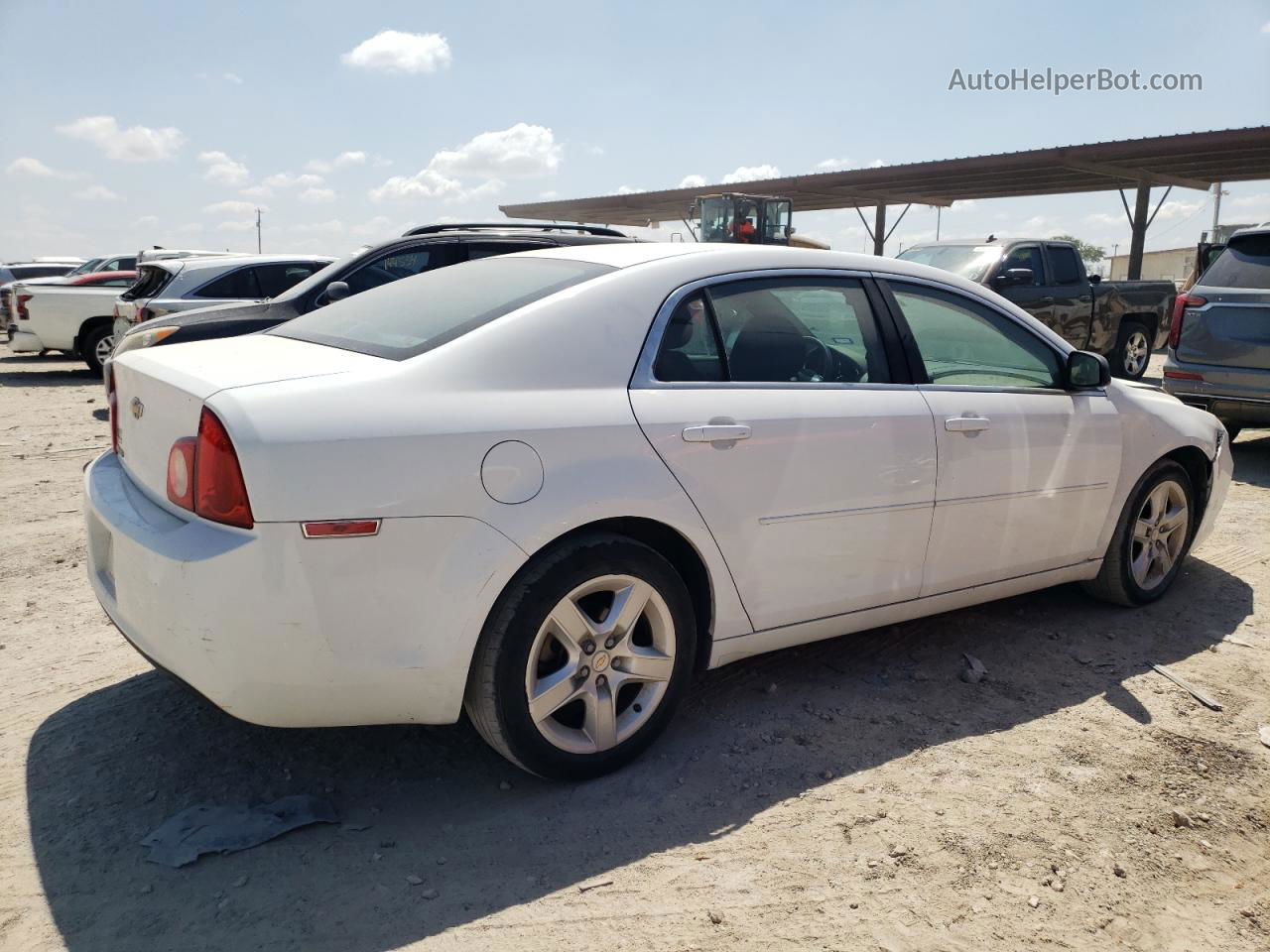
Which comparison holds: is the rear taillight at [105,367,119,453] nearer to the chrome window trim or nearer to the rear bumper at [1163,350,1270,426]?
the chrome window trim

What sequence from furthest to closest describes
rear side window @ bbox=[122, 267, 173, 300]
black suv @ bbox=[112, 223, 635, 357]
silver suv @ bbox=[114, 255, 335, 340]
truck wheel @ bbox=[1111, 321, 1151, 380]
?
truck wheel @ bbox=[1111, 321, 1151, 380]
rear side window @ bbox=[122, 267, 173, 300]
silver suv @ bbox=[114, 255, 335, 340]
black suv @ bbox=[112, 223, 635, 357]

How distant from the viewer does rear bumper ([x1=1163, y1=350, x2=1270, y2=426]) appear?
25.4ft

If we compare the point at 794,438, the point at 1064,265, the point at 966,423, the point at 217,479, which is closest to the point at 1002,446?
the point at 966,423

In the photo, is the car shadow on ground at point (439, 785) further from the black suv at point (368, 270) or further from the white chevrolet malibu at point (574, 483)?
the black suv at point (368, 270)

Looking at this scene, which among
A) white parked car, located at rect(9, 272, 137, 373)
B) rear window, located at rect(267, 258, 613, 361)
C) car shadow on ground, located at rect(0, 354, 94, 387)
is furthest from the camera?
white parked car, located at rect(9, 272, 137, 373)

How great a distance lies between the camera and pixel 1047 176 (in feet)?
74.6

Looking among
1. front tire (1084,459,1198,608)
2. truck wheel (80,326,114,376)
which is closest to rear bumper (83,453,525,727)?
front tire (1084,459,1198,608)

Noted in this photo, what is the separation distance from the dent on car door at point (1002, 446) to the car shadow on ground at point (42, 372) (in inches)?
506

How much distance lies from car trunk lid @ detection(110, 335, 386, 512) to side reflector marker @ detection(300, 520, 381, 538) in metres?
0.30

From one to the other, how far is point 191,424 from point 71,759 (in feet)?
4.11

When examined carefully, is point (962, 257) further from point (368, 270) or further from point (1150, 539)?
point (1150, 539)

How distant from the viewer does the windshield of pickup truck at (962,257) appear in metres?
11.4

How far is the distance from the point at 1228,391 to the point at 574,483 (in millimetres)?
7033

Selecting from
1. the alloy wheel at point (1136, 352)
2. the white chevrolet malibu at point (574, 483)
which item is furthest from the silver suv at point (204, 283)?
the alloy wheel at point (1136, 352)
